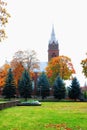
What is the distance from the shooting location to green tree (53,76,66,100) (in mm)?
84688

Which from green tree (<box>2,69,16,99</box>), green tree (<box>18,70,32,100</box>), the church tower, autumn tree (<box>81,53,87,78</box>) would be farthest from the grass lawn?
the church tower

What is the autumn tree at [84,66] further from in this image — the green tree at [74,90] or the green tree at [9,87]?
the green tree at [9,87]

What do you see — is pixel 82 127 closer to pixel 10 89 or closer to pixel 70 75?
pixel 10 89

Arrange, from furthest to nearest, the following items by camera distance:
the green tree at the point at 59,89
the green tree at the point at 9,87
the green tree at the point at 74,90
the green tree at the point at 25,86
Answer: the green tree at the point at 74,90
the green tree at the point at 59,89
the green tree at the point at 25,86
the green tree at the point at 9,87

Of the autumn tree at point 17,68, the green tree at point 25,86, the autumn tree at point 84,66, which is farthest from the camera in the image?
the autumn tree at point 17,68

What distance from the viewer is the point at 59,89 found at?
8488 cm

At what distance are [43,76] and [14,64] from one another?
26.1ft

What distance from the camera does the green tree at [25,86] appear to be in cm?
8419

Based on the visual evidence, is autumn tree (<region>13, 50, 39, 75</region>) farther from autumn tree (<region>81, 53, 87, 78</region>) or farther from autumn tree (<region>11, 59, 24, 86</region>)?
autumn tree (<region>81, 53, 87, 78</region>)

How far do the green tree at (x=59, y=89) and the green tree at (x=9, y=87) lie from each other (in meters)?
9.97

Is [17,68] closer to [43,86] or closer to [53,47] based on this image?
[43,86]

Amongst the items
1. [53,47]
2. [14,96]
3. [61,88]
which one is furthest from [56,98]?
[53,47]

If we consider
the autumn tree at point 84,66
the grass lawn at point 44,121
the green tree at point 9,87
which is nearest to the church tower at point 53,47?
the green tree at point 9,87

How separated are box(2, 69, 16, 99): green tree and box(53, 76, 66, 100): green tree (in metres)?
9.97
